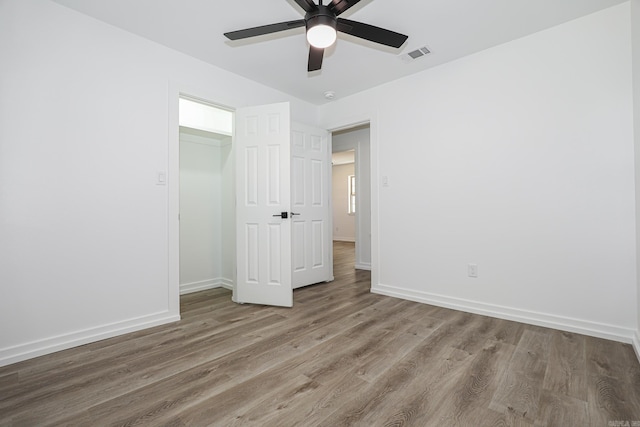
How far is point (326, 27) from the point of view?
6.10 feet

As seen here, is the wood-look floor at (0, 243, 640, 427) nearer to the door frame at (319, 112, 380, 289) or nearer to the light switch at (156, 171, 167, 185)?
the door frame at (319, 112, 380, 289)

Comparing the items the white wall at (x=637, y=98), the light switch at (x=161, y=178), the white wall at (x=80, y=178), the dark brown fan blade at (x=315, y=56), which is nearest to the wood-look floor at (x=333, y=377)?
the white wall at (x=80, y=178)

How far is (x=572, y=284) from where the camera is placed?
238 centimetres

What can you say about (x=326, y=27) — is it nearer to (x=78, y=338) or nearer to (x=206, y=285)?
(x=78, y=338)

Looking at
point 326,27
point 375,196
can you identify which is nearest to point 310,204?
point 375,196

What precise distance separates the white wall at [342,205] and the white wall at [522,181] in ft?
18.7

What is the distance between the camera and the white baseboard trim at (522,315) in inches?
87.0

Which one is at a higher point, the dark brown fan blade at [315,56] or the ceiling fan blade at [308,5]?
the ceiling fan blade at [308,5]

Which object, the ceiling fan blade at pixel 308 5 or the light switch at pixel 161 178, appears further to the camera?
the light switch at pixel 161 178

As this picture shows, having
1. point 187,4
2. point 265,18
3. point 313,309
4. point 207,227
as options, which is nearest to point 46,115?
point 187,4

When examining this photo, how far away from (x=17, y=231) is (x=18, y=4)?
1582 mm

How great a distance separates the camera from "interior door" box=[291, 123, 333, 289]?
3.79 meters

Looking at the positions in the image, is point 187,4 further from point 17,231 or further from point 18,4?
point 17,231

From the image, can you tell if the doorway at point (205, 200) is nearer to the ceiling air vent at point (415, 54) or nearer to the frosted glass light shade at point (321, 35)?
the frosted glass light shade at point (321, 35)
